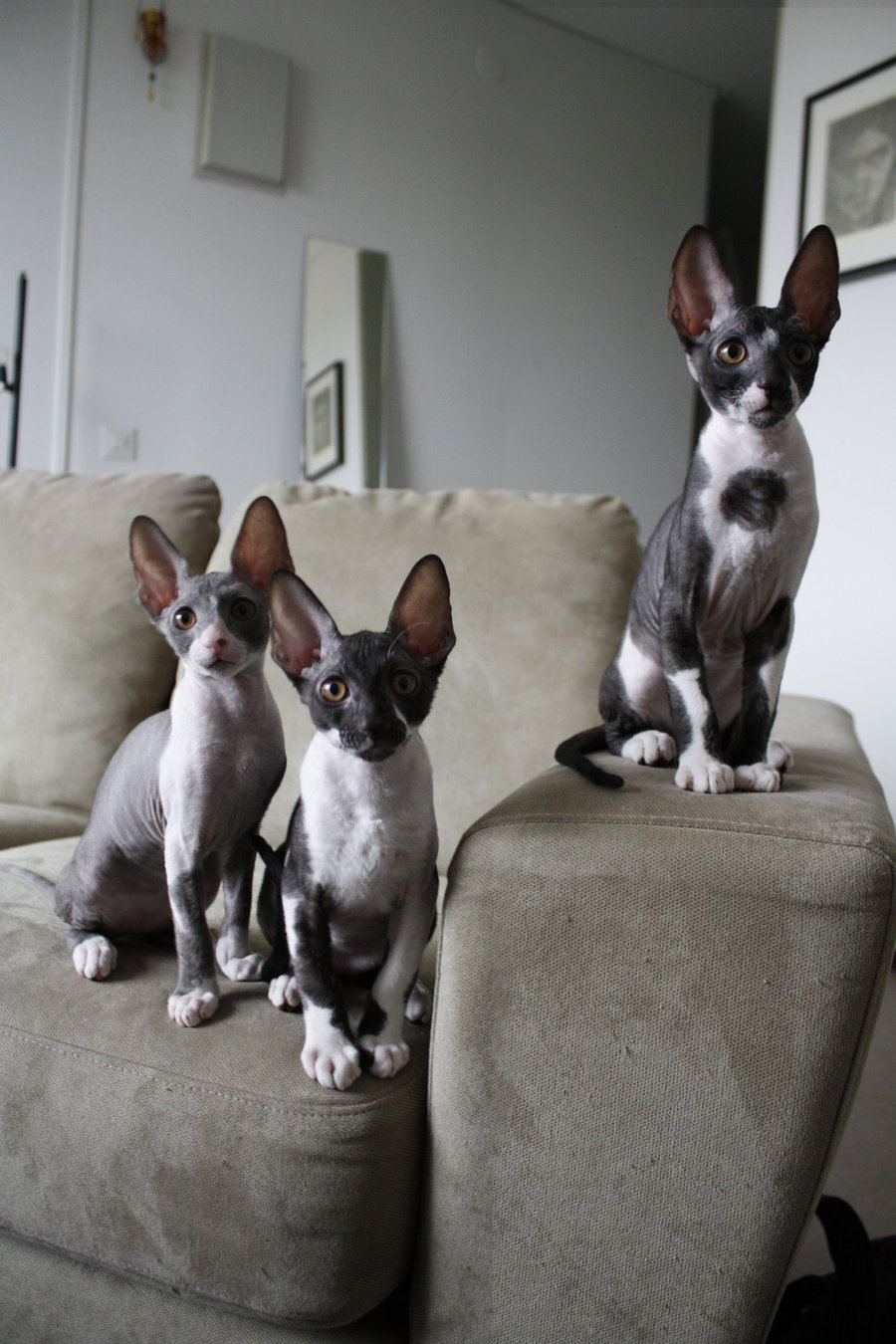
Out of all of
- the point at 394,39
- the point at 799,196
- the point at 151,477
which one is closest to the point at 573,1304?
the point at 151,477

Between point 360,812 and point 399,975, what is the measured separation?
0.15m

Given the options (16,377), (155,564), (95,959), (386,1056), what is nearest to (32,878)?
(95,959)

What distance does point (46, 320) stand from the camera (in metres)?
2.99

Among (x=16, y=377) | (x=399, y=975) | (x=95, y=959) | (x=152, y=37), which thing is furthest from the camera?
(x=152, y=37)

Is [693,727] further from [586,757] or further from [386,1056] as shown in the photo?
[386,1056]

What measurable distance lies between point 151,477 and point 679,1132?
1.41 metres

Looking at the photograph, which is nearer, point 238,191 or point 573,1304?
point 573,1304

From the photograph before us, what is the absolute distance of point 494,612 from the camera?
1.43 m

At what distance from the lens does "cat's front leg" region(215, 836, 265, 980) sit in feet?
3.29

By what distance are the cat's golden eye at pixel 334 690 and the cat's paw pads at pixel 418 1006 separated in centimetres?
32

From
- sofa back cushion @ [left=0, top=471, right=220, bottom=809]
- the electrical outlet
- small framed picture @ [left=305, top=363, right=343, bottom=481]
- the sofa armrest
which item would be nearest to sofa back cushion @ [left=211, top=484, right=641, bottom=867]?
sofa back cushion @ [left=0, top=471, right=220, bottom=809]

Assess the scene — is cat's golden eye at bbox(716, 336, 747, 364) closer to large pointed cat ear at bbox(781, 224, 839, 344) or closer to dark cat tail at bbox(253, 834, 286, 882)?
large pointed cat ear at bbox(781, 224, 839, 344)

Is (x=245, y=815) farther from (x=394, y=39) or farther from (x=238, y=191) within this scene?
(x=394, y=39)

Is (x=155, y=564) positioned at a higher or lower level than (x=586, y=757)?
higher
